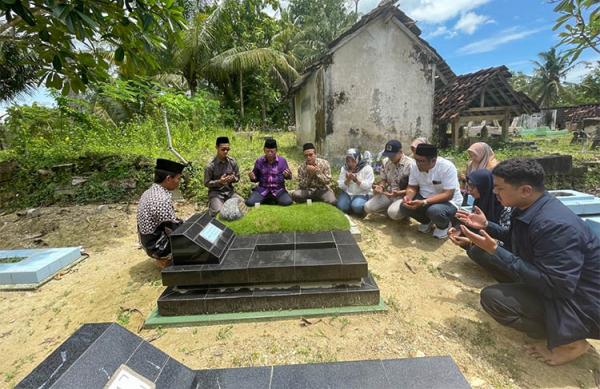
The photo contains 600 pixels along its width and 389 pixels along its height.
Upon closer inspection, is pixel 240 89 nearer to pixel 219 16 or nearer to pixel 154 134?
pixel 219 16

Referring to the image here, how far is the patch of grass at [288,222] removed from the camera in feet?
14.2

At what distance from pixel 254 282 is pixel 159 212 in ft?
5.17

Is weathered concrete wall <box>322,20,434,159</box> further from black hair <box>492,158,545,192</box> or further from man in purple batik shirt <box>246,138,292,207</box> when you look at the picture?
black hair <box>492,158,545,192</box>

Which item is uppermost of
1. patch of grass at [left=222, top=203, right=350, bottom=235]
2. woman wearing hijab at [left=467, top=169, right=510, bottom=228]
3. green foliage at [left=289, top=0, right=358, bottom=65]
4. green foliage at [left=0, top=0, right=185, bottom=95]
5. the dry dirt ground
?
green foliage at [left=289, top=0, right=358, bottom=65]

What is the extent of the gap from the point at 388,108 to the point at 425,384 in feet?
29.2

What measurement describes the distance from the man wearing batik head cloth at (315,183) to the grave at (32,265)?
12.9 ft

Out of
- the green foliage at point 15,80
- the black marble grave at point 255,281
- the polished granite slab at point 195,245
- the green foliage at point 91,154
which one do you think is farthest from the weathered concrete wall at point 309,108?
the green foliage at point 15,80

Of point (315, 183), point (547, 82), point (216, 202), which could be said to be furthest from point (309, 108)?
point (547, 82)

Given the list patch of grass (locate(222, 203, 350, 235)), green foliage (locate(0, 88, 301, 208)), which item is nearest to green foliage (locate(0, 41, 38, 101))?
green foliage (locate(0, 88, 301, 208))

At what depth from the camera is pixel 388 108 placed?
31.3 ft

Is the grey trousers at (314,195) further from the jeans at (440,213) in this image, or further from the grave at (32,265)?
the grave at (32,265)

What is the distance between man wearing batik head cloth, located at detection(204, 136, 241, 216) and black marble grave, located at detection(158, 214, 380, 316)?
6.80 feet

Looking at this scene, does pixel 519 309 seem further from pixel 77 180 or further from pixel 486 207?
pixel 77 180

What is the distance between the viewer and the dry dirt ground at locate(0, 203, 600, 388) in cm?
253
